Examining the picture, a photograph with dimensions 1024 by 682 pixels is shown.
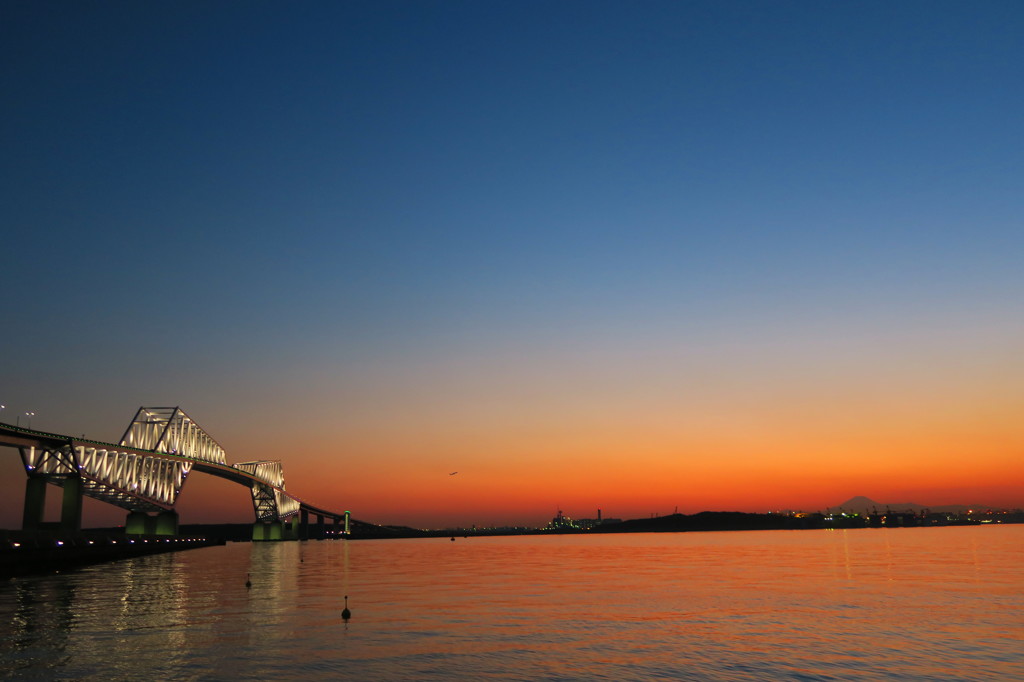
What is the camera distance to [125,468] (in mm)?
136000

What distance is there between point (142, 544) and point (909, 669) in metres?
130

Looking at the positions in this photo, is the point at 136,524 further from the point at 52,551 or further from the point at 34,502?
the point at 52,551

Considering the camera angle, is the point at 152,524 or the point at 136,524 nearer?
the point at 136,524

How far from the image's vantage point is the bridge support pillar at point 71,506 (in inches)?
4144

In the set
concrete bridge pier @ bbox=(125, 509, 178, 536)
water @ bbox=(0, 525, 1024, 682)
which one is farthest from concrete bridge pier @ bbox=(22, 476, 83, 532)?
concrete bridge pier @ bbox=(125, 509, 178, 536)

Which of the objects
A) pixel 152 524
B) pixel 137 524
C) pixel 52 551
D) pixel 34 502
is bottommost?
pixel 52 551

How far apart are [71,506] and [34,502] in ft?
18.4

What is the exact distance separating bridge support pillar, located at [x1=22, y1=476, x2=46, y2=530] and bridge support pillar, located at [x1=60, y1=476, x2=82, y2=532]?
3.50m

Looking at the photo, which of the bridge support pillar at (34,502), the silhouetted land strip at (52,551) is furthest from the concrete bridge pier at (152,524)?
the bridge support pillar at (34,502)

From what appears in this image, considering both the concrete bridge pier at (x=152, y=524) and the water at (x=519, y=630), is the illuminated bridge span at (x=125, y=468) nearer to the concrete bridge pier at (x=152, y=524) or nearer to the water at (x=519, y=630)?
the concrete bridge pier at (x=152, y=524)

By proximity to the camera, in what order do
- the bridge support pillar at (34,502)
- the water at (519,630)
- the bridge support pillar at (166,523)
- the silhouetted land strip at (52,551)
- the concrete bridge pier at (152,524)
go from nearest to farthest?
the water at (519,630) < the silhouetted land strip at (52,551) < the bridge support pillar at (34,502) < the concrete bridge pier at (152,524) < the bridge support pillar at (166,523)

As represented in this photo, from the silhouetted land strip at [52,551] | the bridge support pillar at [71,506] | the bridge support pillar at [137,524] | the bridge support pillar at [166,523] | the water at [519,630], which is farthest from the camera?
the bridge support pillar at [166,523]

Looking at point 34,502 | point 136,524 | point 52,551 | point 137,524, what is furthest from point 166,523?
point 52,551

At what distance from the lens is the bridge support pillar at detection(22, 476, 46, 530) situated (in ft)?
330
